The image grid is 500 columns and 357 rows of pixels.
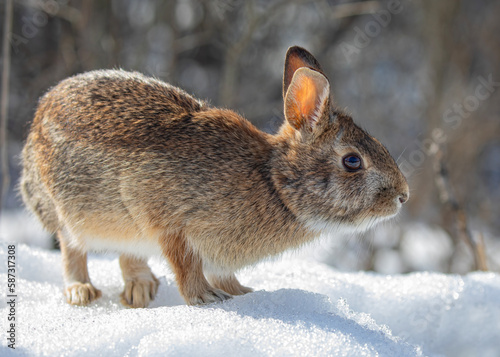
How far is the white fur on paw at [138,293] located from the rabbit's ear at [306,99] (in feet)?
3.88

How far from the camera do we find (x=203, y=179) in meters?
2.89

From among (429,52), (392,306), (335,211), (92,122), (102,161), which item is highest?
(429,52)

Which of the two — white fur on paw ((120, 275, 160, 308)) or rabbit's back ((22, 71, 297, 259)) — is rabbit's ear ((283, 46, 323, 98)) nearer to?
rabbit's back ((22, 71, 297, 259))

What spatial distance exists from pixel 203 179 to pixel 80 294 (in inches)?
36.9

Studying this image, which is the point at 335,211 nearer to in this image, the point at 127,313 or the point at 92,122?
the point at 127,313

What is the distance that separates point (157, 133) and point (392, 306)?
1.56m

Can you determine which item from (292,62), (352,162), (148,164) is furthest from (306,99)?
(148,164)

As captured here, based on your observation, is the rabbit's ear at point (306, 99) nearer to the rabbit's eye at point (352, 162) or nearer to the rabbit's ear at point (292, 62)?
the rabbit's ear at point (292, 62)

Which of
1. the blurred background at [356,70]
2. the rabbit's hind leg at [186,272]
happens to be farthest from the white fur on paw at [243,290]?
the blurred background at [356,70]

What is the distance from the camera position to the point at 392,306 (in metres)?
3.17

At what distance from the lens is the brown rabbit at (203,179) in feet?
9.45

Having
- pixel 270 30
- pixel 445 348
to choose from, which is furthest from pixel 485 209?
pixel 445 348

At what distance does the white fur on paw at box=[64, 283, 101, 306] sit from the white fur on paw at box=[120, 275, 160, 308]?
0.17 metres

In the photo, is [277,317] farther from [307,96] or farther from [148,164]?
[307,96]
